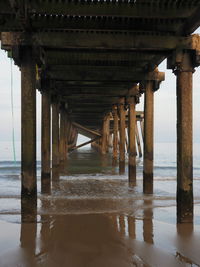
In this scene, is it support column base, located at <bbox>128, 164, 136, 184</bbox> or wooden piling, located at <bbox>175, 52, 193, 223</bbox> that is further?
support column base, located at <bbox>128, 164, 136, 184</bbox>

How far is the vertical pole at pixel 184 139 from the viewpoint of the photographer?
6020 millimetres

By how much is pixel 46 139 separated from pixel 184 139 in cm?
443

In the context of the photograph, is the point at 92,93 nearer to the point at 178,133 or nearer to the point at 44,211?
the point at 44,211

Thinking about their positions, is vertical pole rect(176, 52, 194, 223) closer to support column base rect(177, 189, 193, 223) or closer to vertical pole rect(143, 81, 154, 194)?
support column base rect(177, 189, 193, 223)

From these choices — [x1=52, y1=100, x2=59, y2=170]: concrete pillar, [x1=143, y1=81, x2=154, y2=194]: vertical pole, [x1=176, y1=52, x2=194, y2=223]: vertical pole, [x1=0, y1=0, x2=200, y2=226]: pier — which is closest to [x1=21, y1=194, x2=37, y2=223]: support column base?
[x1=0, y1=0, x2=200, y2=226]: pier

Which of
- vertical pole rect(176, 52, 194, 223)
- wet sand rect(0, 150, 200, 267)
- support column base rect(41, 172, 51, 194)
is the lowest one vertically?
wet sand rect(0, 150, 200, 267)

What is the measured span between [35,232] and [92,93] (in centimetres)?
849

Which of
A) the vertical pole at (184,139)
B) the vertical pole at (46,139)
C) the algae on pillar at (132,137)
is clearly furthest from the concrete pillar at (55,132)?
the vertical pole at (184,139)

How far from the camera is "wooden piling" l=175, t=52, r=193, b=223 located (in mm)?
6020

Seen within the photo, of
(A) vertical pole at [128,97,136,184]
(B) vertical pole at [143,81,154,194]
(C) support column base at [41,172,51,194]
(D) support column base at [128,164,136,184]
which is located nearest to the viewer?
(B) vertical pole at [143,81,154,194]

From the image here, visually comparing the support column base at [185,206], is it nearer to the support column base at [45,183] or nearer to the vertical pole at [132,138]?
the support column base at [45,183]

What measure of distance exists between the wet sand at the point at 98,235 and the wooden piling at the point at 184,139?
327 millimetres

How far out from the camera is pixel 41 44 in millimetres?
6148

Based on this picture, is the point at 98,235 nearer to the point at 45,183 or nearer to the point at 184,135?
the point at 184,135
